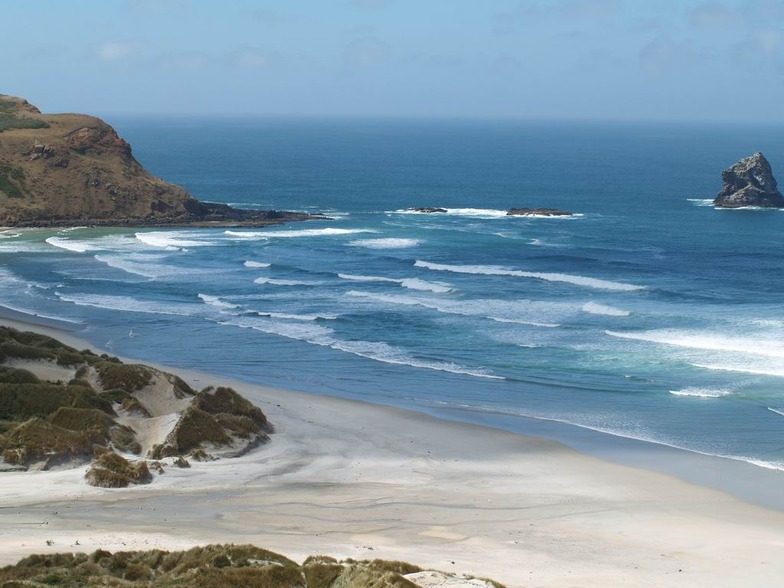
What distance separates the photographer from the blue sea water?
38.1 m

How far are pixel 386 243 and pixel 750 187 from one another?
38655 mm

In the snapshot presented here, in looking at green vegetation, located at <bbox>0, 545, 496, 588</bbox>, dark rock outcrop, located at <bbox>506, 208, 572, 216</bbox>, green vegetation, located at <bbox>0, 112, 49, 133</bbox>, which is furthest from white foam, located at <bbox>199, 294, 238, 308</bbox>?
green vegetation, located at <bbox>0, 112, 49, 133</bbox>

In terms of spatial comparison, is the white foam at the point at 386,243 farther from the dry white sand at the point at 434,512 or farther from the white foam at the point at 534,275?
the dry white sand at the point at 434,512

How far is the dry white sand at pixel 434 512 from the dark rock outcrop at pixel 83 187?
58.5m

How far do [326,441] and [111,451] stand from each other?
21.9 feet

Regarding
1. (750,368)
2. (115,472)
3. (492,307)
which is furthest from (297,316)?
(115,472)

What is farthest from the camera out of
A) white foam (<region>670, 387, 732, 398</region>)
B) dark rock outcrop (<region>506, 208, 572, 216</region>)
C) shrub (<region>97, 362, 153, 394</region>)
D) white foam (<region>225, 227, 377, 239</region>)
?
dark rock outcrop (<region>506, 208, 572, 216</region>)

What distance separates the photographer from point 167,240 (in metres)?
79.8

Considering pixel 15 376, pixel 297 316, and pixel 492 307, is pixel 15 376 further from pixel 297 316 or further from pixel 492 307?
pixel 492 307

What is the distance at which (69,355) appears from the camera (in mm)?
36438

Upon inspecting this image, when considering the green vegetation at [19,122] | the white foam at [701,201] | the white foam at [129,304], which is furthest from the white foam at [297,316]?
the white foam at [701,201]

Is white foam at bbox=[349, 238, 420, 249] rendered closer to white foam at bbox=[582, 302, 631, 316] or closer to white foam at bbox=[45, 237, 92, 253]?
white foam at bbox=[45, 237, 92, 253]

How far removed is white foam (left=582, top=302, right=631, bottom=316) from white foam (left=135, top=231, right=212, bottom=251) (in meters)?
33.5

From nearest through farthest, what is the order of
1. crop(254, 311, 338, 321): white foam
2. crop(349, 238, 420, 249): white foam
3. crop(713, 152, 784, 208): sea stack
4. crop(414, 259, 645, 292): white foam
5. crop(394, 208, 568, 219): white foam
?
1. crop(254, 311, 338, 321): white foam
2. crop(414, 259, 645, 292): white foam
3. crop(349, 238, 420, 249): white foam
4. crop(394, 208, 568, 219): white foam
5. crop(713, 152, 784, 208): sea stack
